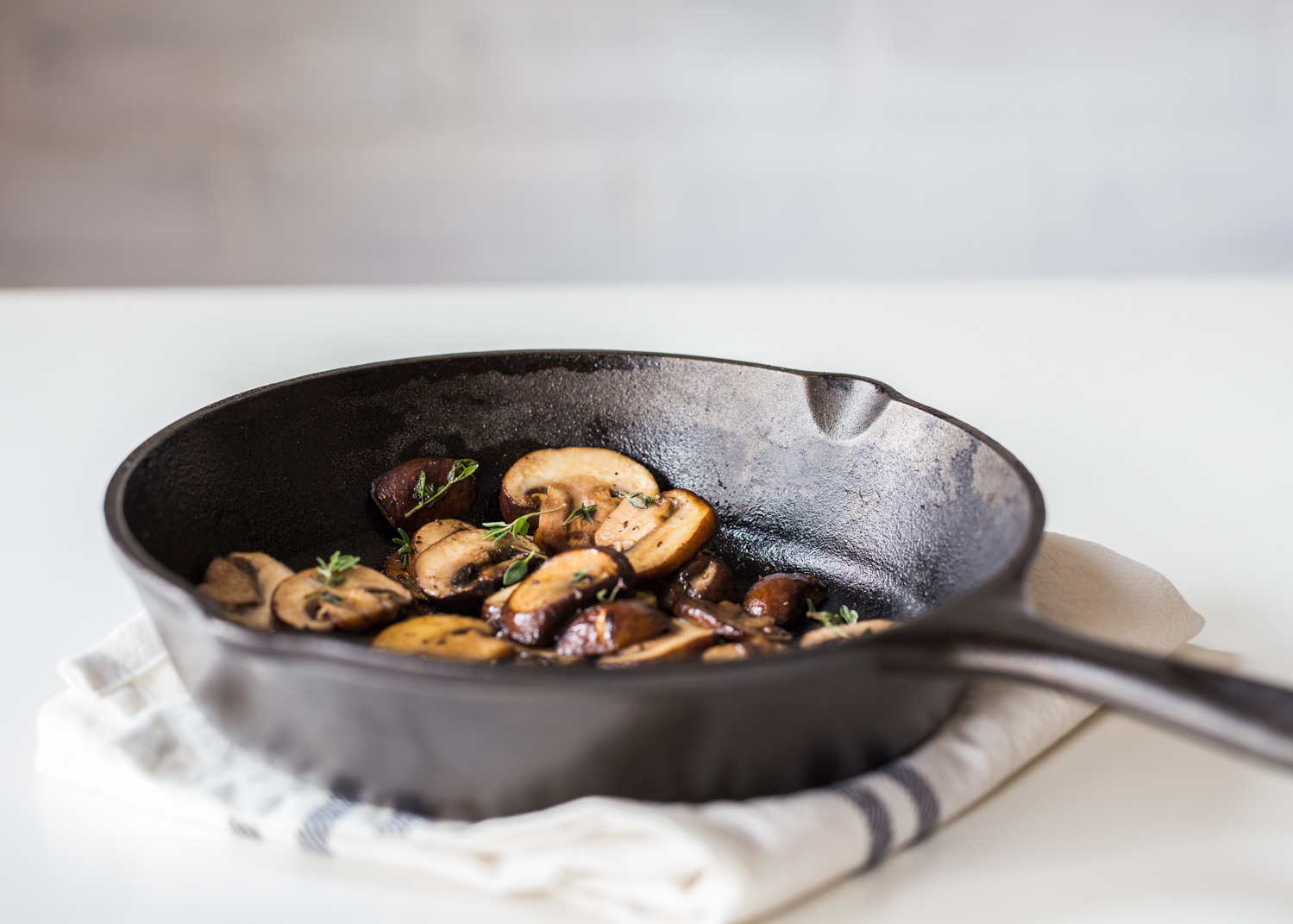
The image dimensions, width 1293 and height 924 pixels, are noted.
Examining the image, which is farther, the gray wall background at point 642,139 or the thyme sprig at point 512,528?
the gray wall background at point 642,139

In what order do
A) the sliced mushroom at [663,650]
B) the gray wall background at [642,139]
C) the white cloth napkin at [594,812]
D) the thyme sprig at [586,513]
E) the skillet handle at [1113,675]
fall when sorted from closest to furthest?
the skillet handle at [1113,675] < the white cloth napkin at [594,812] < the sliced mushroom at [663,650] < the thyme sprig at [586,513] < the gray wall background at [642,139]

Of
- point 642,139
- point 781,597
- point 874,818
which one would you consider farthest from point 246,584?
point 642,139

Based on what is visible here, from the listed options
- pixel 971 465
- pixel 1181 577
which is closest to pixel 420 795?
pixel 971 465

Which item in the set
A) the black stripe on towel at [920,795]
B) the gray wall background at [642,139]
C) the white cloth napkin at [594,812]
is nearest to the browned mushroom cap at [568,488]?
the white cloth napkin at [594,812]

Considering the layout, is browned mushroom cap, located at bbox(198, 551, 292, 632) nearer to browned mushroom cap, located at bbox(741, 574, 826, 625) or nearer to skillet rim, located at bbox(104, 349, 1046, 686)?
skillet rim, located at bbox(104, 349, 1046, 686)

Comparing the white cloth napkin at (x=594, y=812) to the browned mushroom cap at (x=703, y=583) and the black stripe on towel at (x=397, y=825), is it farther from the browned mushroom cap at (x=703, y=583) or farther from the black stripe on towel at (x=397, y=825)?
the browned mushroom cap at (x=703, y=583)

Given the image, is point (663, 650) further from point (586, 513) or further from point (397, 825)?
point (586, 513)

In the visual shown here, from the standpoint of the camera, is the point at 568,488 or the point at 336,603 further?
the point at 568,488

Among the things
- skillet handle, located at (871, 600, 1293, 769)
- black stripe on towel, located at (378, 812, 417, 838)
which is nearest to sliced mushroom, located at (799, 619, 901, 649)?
skillet handle, located at (871, 600, 1293, 769)
